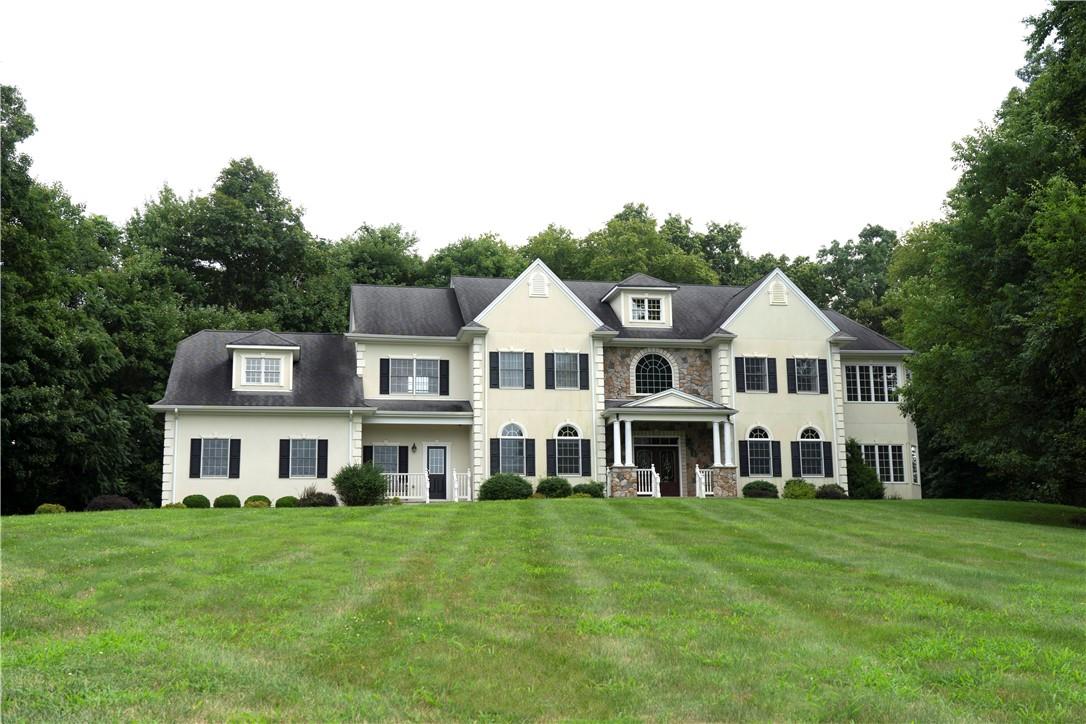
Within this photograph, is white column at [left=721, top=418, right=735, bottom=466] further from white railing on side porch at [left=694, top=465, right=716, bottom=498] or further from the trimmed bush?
the trimmed bush

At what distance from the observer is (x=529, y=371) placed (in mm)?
32688

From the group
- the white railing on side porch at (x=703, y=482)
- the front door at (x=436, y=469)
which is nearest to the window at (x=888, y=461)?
the white railing on side porch at (x=703, y=482)

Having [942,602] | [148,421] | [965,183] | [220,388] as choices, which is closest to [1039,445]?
[965,183]

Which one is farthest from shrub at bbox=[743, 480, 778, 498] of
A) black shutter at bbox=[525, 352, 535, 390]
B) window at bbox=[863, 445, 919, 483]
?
black shutter at bbox=[525, 352, 535, 390]

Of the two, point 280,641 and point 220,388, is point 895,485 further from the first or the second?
point 280,641

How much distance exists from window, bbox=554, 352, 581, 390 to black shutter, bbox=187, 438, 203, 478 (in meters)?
11.8

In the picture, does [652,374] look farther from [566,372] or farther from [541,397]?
[541,397]

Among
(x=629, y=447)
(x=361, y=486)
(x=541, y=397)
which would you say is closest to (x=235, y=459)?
(x=361, y=486)

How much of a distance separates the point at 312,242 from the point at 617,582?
40899 millimetres

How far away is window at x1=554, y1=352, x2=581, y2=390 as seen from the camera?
108 ft

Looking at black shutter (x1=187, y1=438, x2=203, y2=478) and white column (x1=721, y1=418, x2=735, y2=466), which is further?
white column (x1=721, y1=418, x2=735, y2=466)

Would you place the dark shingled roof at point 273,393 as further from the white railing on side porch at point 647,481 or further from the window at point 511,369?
the white railing on side porch at point 647,481

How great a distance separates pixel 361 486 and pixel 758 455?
45.9 ft

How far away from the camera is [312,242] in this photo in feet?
163
